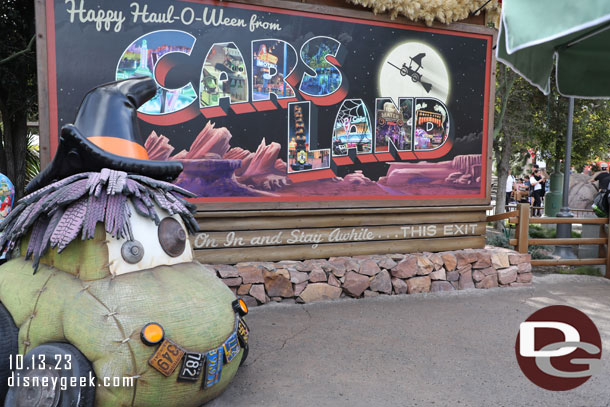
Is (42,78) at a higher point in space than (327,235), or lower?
higher

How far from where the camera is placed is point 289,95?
19.2ft

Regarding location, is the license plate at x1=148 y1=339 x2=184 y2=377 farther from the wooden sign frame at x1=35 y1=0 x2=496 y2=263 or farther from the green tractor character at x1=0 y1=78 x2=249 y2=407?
the wooden sign frame at x1=35 y1=0 x2=496 y2=263

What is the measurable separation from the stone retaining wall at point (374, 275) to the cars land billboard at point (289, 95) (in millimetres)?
766

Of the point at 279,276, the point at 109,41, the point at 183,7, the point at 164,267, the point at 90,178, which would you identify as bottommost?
the point at 279,276

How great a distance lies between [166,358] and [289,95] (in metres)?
3.90

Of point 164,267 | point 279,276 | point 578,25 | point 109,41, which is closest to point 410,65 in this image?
point 279,276

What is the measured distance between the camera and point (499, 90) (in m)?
11.7

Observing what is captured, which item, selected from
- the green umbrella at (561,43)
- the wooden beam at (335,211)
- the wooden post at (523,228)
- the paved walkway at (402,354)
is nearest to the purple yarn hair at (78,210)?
the paved walkway at (402,354)

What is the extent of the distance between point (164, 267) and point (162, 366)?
626mm

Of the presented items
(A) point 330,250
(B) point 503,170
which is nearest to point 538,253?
(A) point 330,250

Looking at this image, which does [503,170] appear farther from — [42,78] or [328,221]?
[42,78]

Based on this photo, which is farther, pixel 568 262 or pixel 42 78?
pixel 568 262

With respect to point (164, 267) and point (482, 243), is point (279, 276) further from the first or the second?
point (482, 243)

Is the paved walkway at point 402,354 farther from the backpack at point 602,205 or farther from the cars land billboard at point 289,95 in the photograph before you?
the backpack at point 602,205
